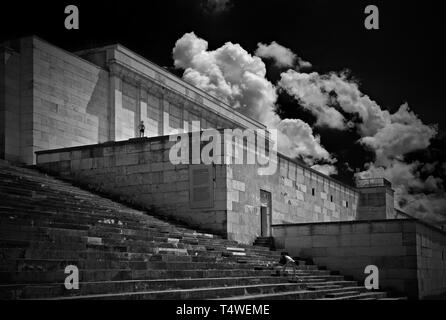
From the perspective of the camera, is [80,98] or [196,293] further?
[80,98]

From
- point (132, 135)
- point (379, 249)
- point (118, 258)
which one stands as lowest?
point (379, 249)

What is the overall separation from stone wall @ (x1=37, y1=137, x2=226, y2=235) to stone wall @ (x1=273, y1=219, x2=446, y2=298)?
2826 mm

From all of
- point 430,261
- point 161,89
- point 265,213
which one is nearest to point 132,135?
point 161,89

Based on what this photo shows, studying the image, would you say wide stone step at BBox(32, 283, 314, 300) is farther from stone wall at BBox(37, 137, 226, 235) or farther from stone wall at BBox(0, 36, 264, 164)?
stone wall at BBox(0, 36, 264, 164)

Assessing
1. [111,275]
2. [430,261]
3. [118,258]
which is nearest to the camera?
[111,275]

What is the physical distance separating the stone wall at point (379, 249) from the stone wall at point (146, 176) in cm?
283

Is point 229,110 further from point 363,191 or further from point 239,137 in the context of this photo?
point 239,137

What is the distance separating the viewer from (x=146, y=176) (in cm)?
2014

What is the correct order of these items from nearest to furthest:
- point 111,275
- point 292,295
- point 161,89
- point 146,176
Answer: point 111,275
point 292,295
point 146,176
point 161,89

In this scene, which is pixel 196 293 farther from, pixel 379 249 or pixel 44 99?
pixel 44 99

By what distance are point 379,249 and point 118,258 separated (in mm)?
10219

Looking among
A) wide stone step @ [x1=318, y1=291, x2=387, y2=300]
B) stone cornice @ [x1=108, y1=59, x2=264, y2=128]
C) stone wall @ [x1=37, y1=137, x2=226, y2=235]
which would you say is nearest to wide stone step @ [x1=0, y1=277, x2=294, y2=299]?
wide stone step @ [x1=318, y1=291, x2=387, y2=300]

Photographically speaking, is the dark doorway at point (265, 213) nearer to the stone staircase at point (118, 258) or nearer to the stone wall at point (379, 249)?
the stone wall at point (379, 249)

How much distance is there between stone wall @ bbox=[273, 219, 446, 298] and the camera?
1792 cm
